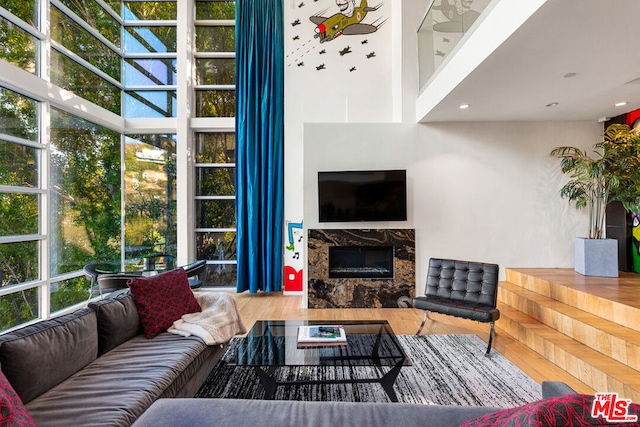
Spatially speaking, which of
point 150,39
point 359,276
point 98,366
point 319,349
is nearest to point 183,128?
point 150,39

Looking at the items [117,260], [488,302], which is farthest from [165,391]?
[117,260]

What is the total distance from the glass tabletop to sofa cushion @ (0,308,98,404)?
830 millimetres

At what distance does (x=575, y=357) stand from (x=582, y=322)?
1.40 ft

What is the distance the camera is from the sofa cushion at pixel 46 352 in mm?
1502

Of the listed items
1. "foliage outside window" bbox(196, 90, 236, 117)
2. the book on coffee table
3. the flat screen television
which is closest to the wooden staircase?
the flat screen television

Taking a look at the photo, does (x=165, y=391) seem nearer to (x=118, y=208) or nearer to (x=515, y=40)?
(x=515, y=40)

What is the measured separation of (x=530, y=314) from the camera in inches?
139

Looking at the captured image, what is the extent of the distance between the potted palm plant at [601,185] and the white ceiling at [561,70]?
420 mm

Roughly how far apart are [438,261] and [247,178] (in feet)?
10.1

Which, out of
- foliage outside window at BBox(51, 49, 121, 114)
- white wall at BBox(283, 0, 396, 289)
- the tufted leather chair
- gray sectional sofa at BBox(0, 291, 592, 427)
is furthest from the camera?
white wall at BBox(283, 0, 396, 289)

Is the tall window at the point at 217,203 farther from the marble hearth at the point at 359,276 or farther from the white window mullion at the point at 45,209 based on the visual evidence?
the white window mullion at the point at 45,209

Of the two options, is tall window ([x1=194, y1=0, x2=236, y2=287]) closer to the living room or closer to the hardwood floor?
the living room

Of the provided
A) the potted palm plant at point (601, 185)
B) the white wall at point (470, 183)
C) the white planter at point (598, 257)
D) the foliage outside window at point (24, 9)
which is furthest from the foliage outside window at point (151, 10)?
the white planter at point (598, 257)

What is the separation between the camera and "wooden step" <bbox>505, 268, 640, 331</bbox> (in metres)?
2.76
